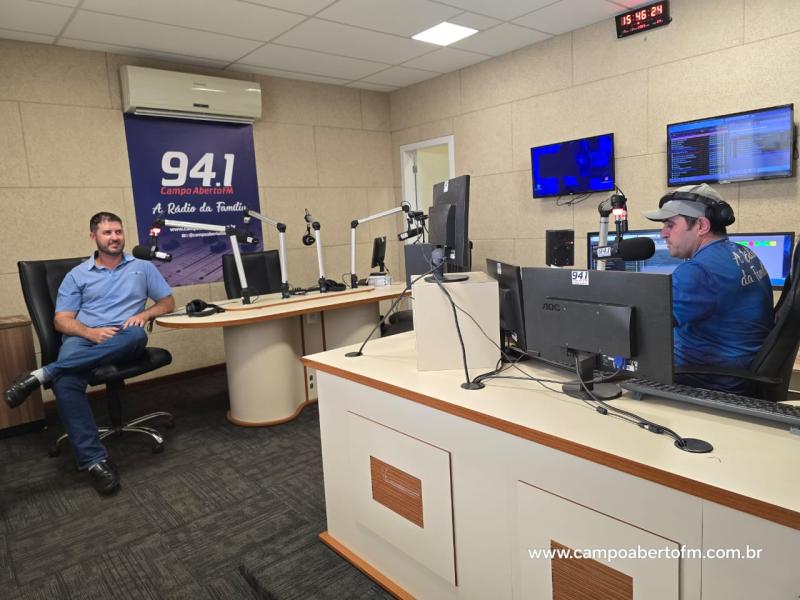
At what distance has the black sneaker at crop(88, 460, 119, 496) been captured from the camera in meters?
2.75

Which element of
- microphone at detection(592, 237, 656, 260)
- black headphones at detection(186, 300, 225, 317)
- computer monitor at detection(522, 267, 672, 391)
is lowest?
black headphones at detection(186, 300, 225, 317)

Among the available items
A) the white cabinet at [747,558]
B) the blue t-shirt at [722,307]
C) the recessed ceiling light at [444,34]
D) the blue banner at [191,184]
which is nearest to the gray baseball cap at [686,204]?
the blue t-shirt at [722,307]

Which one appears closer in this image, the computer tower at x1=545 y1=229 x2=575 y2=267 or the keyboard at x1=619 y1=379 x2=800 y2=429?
the keyboard at x1=619 y1=379 x2=800 y2=429

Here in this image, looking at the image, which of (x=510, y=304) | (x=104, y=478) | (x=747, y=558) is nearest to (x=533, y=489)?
(x=747, y=558)

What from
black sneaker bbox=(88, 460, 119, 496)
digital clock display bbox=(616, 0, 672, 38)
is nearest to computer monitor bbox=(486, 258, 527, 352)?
black sneaker bbox=(88, 460, 119, 496)

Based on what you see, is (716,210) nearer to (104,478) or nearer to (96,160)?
(104,478)

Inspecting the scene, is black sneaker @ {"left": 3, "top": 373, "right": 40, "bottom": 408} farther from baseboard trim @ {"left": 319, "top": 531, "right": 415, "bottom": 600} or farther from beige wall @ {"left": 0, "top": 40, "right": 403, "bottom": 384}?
baseboard trim @ {"left": 319, "top": 531, "right": 415, "bottom": 600}

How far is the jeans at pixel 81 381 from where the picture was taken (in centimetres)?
288

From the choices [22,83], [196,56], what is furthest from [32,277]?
[196,56]

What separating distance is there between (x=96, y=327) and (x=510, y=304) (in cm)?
259

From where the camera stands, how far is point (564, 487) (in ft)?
4.32

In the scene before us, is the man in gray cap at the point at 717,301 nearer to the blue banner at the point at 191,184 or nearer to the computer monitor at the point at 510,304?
the computer monitor at the point at 510,304

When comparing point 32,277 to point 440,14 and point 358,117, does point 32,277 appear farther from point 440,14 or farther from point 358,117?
point 358,117

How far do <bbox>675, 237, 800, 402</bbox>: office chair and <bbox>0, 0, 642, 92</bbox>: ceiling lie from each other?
2828mm
